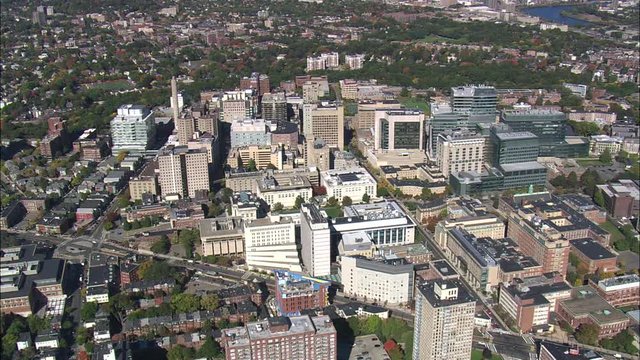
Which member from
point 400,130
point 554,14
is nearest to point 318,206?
point 400,130

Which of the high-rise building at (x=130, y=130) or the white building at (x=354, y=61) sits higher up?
the white building at (x=354, y=61)

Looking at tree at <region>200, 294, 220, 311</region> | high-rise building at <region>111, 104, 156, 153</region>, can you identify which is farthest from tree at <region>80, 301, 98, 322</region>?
high-rise building at <region>111, 104, 156, 153</region>

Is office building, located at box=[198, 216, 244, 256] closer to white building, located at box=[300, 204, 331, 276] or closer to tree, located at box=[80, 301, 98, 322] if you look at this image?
white building, located at box=[300, 204, 331, 276]

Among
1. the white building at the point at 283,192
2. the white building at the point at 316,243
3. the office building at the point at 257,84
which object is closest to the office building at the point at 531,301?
the white building at the point at 316,243

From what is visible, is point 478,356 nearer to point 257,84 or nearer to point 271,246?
point 271,246

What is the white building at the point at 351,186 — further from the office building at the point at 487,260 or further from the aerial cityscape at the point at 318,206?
the office building at the point at 487,260
